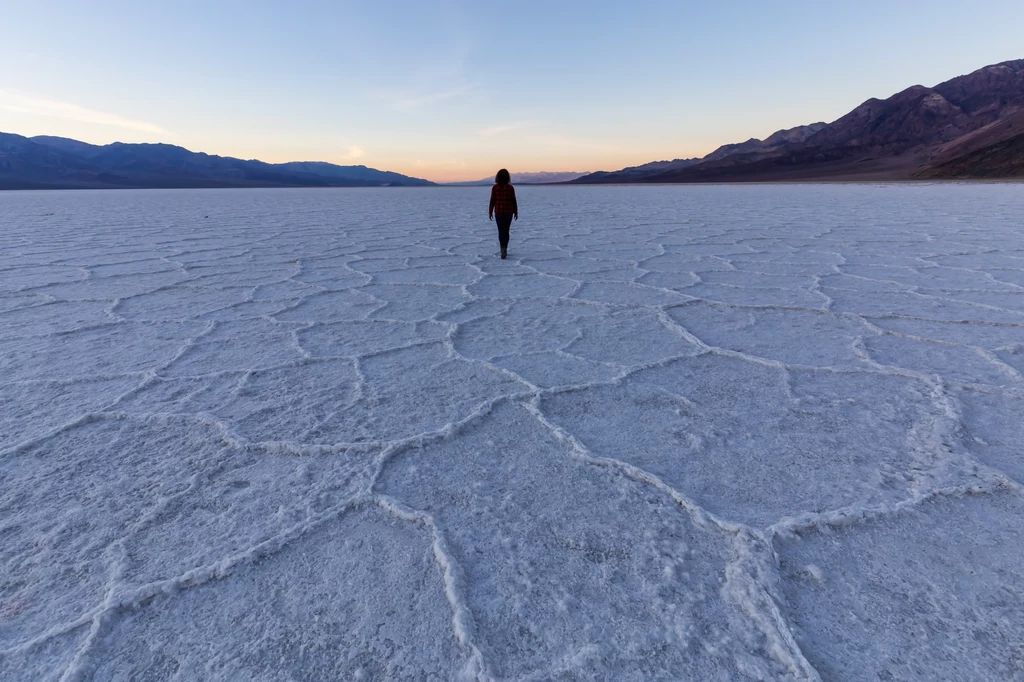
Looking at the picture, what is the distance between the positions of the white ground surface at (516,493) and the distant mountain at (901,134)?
50.4m

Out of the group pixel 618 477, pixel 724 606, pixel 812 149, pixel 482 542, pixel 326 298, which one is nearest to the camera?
pixel 724 606

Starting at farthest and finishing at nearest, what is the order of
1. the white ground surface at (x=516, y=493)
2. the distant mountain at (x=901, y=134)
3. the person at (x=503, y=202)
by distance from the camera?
the distant mountain at (x=901, y=134), the person at (x=503, y=202), the white ground surface at (x=516, y=493)

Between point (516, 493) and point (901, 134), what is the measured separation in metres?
81.5

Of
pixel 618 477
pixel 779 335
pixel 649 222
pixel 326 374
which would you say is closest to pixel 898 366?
pixel 779 335

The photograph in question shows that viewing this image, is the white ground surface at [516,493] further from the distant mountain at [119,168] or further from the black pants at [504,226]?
the distant mountain at [119,168]

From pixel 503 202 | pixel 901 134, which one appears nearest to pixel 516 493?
pixel 503 202

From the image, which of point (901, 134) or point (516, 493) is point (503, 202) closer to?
point (516, 493)

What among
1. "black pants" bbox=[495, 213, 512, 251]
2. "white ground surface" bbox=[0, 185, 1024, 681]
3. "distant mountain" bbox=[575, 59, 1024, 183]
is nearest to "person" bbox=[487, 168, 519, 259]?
"black pants" bbox=[495, 213, 512, 251]

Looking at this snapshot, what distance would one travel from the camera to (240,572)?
3.11 ft

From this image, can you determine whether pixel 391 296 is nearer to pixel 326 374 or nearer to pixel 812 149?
pixel 326 374

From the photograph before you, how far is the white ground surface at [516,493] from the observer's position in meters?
0.80

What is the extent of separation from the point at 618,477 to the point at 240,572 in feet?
2.61

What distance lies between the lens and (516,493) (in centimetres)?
117


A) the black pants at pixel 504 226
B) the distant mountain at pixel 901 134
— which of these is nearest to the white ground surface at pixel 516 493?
the black pants at pixel 504 226
